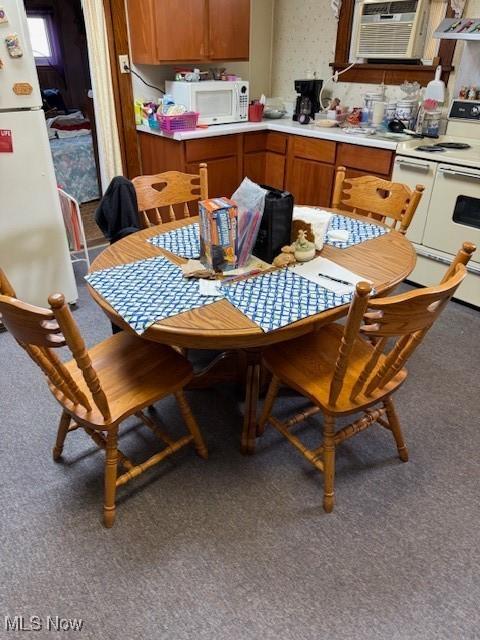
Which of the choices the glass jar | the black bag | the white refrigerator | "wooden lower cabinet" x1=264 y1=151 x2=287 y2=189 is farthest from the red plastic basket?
the black bag

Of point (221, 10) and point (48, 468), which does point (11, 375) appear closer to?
point (48, 468)

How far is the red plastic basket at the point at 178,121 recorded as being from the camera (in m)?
3.28

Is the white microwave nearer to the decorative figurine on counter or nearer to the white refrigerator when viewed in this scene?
the white refrigerator

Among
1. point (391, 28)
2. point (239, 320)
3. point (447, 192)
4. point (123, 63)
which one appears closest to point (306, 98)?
point (391, 28)

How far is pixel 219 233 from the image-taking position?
156cm

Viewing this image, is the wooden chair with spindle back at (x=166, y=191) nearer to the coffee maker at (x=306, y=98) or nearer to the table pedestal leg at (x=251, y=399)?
the table pedestal leg at (x=251, y=399)

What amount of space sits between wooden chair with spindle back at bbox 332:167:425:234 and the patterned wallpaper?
1.63 m

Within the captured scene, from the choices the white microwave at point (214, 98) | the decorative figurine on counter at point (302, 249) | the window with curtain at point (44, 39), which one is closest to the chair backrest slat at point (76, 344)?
the decorative figurine on counter at point (302, 249)

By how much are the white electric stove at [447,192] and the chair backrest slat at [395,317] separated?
1591 mm

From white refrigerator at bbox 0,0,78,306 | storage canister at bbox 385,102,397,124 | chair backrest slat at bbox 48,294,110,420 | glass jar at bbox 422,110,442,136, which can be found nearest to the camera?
chair backrest slat at bbox 48,294,110,420

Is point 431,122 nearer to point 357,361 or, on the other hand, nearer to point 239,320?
point 357,361

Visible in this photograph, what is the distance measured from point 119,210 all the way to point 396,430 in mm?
1595

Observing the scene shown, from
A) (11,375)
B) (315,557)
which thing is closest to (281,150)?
(11,375)

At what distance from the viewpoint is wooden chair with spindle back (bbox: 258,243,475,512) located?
48.3 inches
